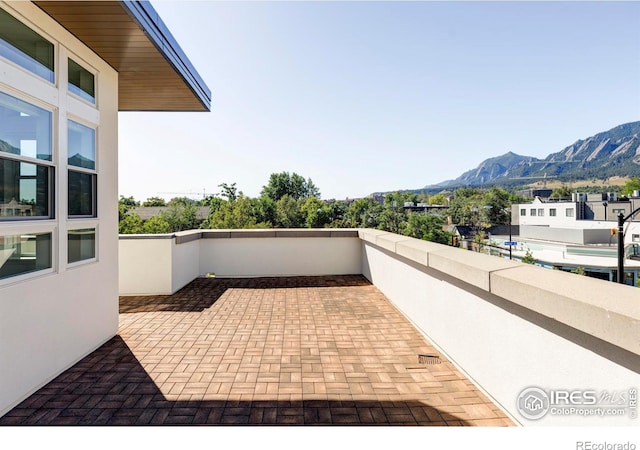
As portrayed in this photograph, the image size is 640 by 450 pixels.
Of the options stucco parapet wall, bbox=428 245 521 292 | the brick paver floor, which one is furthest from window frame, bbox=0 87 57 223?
stucco parapet wall, bbox=428 245 521 292

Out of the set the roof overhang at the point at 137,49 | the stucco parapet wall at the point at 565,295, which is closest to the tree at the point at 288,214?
the roof overhang at the point at 137,49

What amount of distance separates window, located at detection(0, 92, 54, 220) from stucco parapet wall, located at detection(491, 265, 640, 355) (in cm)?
393

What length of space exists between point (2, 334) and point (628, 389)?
4.08 metres

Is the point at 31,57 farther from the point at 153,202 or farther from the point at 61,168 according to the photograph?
the point at 153,202

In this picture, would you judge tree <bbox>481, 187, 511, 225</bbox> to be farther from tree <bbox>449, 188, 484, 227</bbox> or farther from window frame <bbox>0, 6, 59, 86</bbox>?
window frame <bbox>0, 6, 59, 86</bbox>

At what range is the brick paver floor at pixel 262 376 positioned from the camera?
2398 millimetres

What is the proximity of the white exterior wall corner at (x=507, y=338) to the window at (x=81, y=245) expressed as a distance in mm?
3894

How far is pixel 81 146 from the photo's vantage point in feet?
11.5

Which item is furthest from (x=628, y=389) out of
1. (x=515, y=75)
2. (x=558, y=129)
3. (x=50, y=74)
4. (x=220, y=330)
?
(x=558, y=129)

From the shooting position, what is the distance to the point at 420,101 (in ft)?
73.5

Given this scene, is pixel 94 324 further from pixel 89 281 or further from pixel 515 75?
pixel 515 75

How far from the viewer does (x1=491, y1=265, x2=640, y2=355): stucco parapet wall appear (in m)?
1.38
